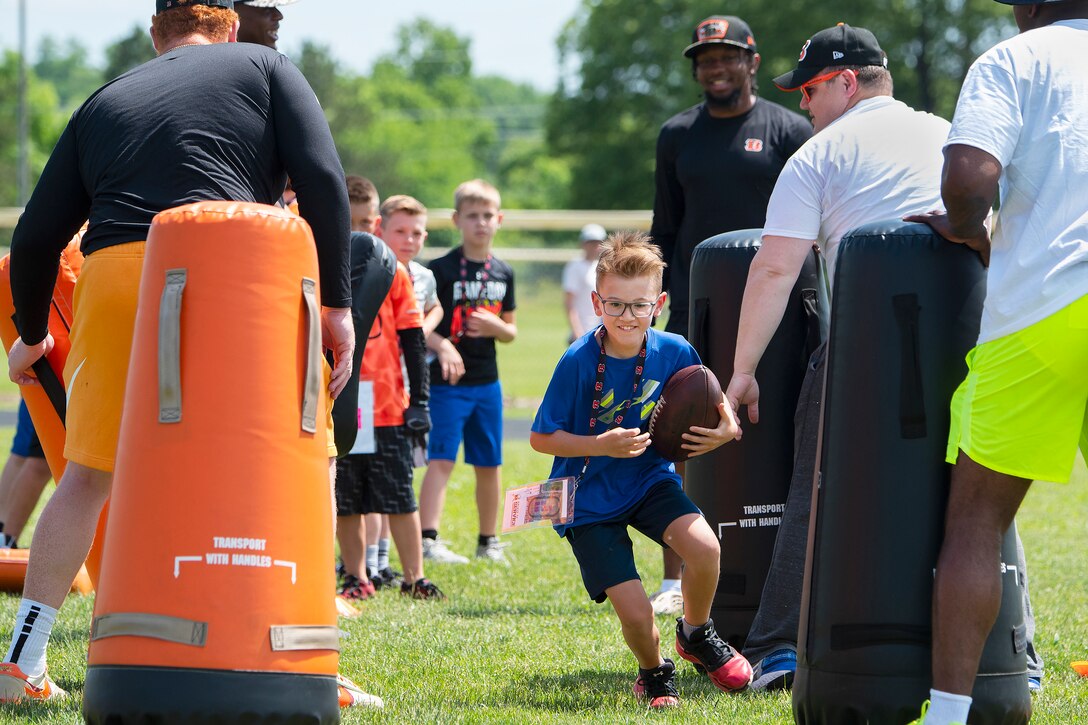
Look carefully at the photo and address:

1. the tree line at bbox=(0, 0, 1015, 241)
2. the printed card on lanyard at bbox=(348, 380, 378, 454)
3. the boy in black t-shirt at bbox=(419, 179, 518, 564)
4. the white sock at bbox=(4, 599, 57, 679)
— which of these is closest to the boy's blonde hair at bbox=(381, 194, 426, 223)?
the boy in black t-shirt at bbox=(419, 179, 518, 564)

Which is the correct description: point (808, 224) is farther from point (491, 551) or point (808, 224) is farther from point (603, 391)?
point (491, 551)

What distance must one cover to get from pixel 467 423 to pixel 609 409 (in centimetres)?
406

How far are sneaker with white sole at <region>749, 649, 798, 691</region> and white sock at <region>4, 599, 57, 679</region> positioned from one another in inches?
95.3

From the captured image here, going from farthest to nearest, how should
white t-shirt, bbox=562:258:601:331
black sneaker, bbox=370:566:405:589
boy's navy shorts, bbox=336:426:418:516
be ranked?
white t-shirt, bbox=562:258:601:331 < black sneaker, bbox=370:566:405:589 < boy's navy shorts, bbox=336:426:418:516

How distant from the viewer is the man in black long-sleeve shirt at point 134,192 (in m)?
4.21

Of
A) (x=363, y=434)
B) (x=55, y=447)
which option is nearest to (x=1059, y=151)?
(x=55, y=447)

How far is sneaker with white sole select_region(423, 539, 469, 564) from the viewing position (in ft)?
28.0

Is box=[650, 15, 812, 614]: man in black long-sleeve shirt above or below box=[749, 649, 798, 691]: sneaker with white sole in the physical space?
above

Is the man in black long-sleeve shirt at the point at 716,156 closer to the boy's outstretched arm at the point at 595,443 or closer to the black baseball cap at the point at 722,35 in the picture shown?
the black baseball cap at the point at 722,35

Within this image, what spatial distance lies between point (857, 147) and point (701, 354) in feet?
3.64

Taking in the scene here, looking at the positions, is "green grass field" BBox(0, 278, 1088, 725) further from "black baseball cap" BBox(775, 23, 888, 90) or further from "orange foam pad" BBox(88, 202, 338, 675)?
"black baseball cap" BBox(775, 23, 888, 90)

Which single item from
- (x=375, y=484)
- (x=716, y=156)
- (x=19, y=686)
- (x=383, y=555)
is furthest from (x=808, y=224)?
(x=383, y=555)

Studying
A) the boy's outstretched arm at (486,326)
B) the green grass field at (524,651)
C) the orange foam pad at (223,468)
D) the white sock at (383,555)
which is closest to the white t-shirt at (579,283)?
the green grass field at (524,651)

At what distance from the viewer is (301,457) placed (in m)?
3.75
